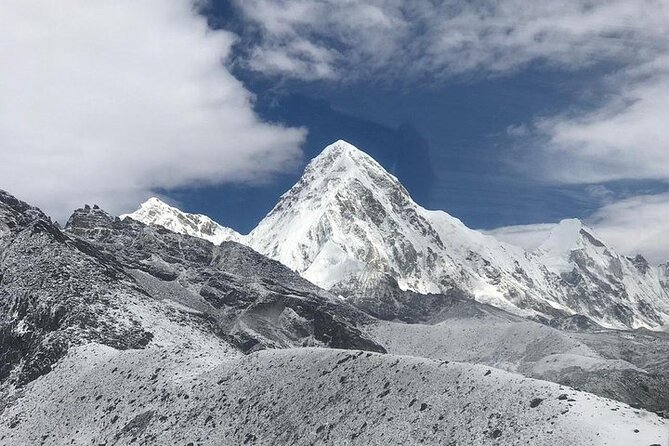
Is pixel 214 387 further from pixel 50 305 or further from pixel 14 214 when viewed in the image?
pixel 14 214

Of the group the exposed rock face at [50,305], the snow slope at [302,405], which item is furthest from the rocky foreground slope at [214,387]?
the exposed rock face at [50,305]

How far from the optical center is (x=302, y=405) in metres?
59.7

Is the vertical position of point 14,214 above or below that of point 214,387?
above

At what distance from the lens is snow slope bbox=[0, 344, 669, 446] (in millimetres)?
44906

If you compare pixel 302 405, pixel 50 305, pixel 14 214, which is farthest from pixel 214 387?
pixel 14 214

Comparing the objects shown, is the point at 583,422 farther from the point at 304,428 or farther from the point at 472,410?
the point at 304,428

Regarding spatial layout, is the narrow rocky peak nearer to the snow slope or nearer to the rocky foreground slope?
the rocky foreground slope

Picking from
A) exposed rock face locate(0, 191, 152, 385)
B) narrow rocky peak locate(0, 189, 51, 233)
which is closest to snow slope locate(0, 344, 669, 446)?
exposed rock face locate(0, 191, 152, 385)

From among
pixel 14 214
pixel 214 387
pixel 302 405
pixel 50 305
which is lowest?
pixel 302 405

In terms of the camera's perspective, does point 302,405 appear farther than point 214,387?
No

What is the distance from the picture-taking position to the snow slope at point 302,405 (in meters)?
44.9

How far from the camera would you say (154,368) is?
76438 mm

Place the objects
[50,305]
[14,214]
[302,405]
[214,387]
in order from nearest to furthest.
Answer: [302,405]
[214,387]
[50,305]
[14,214]

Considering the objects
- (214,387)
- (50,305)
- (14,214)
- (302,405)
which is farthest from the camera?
(14,214)
